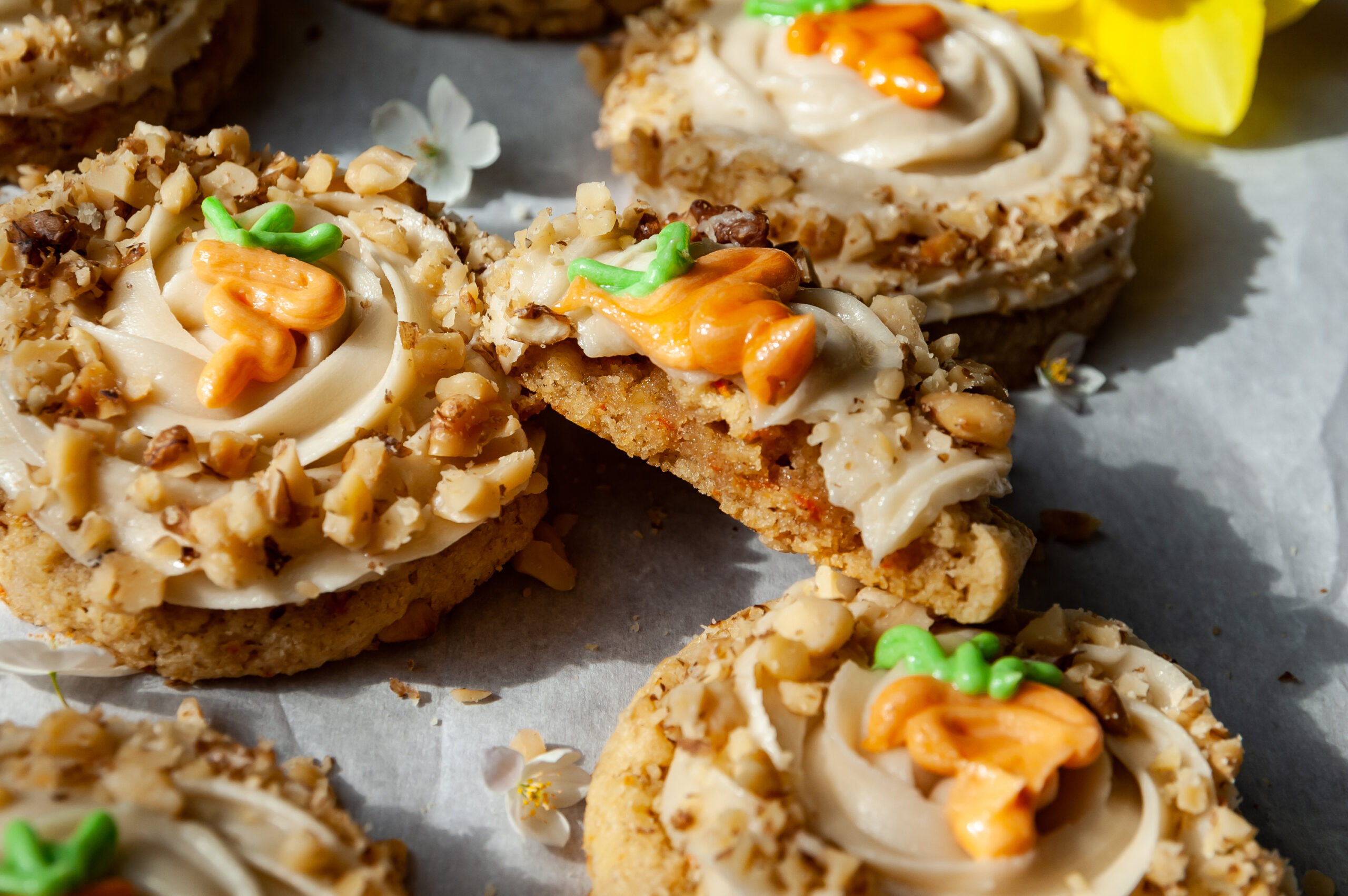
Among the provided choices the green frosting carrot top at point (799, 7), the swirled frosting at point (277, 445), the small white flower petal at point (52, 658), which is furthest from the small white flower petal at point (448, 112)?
the small white flower petal at point (52, 658)

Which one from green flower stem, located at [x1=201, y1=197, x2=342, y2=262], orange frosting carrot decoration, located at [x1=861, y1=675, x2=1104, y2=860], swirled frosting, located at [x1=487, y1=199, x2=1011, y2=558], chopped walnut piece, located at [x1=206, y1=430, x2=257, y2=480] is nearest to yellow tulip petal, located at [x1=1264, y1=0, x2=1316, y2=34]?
swirled frosting, located at [x1=487, y1=199, x2=1011, y2=558]

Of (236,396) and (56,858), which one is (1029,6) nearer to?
(236,396)

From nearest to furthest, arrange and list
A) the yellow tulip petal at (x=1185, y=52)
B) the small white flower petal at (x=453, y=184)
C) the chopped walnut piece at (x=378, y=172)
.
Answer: the chopped walnut piece at (x=378, y=172) < the small white flower petal at (x=453, y=184) < the yellow tulip petal at (x=1185, y=52)

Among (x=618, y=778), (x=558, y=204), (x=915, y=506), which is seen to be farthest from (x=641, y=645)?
(x=558, y=204)

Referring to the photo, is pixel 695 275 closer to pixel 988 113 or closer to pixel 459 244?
pixel 459 244

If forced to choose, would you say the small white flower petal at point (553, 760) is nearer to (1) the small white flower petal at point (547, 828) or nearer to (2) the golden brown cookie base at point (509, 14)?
(1) the small white flower petal at point (547, 828)

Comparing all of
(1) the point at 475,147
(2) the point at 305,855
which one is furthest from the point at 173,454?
(1) the point at 475,147
